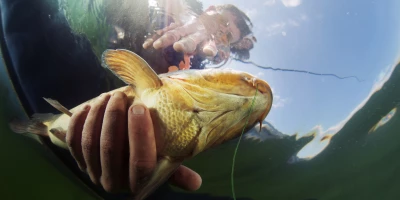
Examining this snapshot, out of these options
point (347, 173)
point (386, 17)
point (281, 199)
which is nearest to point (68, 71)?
point (281, 199)

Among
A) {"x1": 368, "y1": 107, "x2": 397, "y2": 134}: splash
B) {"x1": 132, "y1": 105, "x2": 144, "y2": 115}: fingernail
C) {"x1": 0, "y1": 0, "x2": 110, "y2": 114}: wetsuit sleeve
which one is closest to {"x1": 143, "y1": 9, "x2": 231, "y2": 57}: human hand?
{"x1": 0, "y1": 0, "x2": 110, "y2": 114}: wetsuit sleeve

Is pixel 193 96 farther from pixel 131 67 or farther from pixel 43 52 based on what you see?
pixel 43 52

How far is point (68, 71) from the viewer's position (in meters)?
1.81

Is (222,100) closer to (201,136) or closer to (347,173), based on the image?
(201,136)

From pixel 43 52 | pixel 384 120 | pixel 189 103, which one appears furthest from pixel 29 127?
pixel 384 120

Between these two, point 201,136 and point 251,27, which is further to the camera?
point 251,27

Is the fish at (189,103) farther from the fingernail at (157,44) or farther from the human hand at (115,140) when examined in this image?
the fingernail at (157,44)

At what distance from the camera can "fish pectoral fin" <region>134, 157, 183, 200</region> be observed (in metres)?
1.16

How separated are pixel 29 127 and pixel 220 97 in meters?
1.16

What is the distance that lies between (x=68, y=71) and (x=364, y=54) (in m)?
2.29

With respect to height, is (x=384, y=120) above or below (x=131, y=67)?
below

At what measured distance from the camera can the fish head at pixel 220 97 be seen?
108cm

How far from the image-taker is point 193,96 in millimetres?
1085

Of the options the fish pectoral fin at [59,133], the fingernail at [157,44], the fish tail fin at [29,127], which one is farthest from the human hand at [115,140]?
the fingernail at [157,44]
